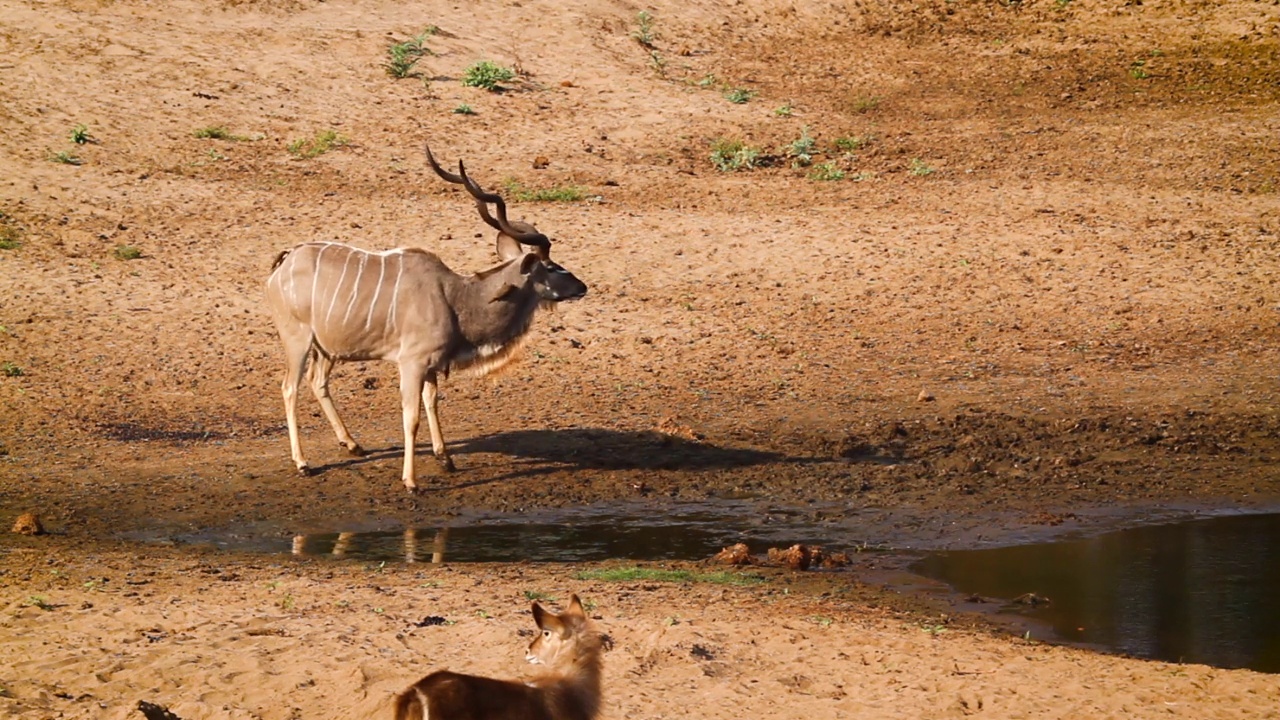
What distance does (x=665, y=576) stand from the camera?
8688 millimetres

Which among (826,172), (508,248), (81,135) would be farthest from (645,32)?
(508,248)

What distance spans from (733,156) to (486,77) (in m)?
3.24

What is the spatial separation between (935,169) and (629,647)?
37.4ft

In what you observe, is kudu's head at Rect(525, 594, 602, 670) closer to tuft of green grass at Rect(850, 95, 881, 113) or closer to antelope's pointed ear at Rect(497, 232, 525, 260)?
antelope's pointed ear at Rect(497, 232, 525, 260)

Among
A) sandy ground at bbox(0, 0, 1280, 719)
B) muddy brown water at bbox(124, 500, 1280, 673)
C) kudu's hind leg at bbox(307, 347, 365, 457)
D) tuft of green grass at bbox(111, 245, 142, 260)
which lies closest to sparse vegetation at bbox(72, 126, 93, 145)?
sandy ground at bbox(0, 0, 1280, 719)

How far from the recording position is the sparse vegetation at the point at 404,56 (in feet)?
61.7

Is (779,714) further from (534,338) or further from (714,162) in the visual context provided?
(714,162)

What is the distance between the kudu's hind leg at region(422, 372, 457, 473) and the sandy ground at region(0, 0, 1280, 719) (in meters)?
0.24

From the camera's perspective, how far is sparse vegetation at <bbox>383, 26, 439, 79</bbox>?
1881 cm

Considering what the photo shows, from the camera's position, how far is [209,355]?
1348cm

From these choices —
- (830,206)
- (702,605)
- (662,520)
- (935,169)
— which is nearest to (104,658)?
(702,605)

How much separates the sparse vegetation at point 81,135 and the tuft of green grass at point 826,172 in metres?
7.73

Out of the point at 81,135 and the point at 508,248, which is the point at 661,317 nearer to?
the point at 508,248

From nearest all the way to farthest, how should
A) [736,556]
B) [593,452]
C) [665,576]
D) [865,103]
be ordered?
[665,576], [736,556], [593,452], [865,103]
